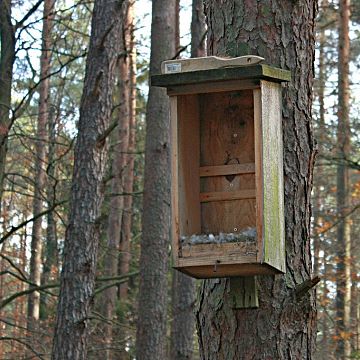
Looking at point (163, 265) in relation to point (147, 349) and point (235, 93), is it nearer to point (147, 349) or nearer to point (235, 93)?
point (147, 349)

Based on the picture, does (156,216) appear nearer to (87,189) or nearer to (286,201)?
(87,189)

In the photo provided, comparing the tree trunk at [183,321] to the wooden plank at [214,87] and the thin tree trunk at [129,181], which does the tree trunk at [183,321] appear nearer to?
the thin tree trunk at [129,181]

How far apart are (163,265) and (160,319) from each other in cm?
73

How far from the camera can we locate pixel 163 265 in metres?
11.8

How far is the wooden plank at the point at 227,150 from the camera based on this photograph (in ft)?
13.0

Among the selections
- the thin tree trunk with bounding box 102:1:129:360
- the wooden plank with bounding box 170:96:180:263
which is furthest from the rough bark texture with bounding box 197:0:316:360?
the thin tree trunk with bounding box 102:1:129:360

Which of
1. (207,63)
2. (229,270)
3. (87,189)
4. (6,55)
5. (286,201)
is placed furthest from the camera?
(6,55)

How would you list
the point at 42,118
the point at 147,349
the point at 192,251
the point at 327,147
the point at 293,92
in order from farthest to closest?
the point at 42,118
the point at 327,147
the point at 147,349
the point at 293,92
the point at 192,251

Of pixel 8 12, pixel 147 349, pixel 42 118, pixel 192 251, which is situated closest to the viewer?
pixel 192 251

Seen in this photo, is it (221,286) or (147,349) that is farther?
(147,349)

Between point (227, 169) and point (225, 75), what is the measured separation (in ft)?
1.73

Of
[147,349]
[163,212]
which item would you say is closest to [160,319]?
[147,349]

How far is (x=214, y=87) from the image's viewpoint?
3750mm

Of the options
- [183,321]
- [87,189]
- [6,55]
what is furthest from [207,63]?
[183,321]
